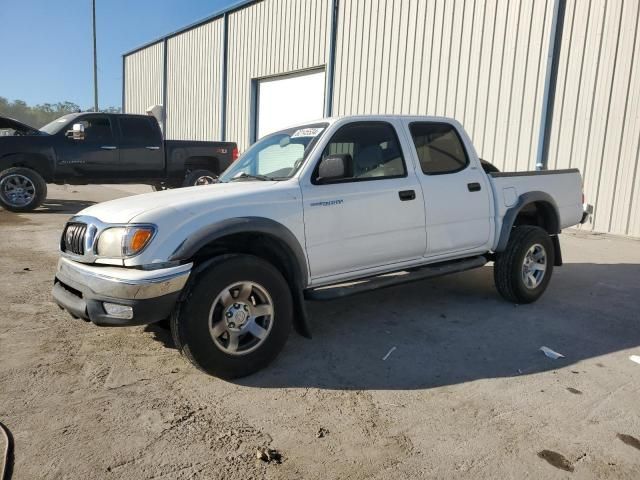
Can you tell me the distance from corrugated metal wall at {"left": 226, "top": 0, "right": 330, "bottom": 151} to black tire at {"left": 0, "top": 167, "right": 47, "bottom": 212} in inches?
337

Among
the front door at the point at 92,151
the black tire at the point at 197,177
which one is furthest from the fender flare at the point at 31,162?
the black tire at the point at 197,177

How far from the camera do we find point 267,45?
1764 centimetres

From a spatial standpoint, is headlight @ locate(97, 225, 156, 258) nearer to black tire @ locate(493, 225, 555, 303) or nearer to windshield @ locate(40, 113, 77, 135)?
black tire @ locate(493, 225, 555, 303)

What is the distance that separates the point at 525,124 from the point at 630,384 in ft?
27.1

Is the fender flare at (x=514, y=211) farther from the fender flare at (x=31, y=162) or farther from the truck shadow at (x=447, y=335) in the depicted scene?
the fender flare at (x=31, y=162)

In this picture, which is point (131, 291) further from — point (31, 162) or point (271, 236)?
point (31, 162)

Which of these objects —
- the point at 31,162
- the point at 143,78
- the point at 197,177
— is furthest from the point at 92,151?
the point at 143,78

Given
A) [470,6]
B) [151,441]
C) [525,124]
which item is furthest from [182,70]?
[151,441]

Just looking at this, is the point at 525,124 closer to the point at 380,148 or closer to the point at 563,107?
the point at 563,107

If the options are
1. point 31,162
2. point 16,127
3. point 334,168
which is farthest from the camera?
point 16,127

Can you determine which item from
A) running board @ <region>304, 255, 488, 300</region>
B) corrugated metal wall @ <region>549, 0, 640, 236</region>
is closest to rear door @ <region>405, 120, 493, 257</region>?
running board @ <region>304, 255, 488, 300</region>

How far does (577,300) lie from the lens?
5469 mm

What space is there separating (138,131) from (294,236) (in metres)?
9.03

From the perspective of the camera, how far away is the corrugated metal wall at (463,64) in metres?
10.6
